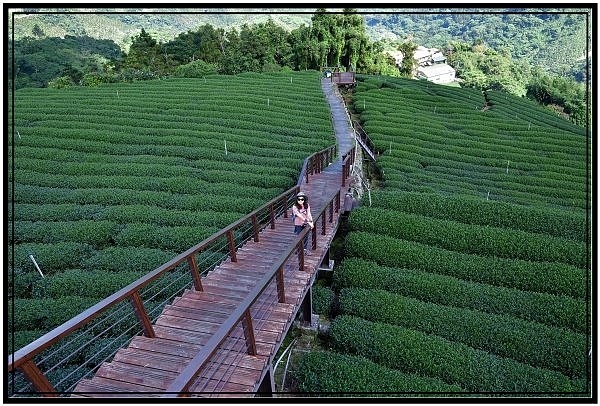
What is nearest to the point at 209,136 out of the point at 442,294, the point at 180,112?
the point at 180,112

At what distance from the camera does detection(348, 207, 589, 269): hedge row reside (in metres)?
11.3

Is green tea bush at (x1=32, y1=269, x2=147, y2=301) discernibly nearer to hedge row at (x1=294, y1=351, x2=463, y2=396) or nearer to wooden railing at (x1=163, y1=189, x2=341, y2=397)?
wooden railing at (x1=163, y1=189, x2=341, y2=397)

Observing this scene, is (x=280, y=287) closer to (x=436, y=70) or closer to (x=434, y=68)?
(x=436, y=70)

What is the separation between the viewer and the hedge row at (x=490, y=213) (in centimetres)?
1243

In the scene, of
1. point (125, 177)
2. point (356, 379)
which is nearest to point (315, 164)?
point (125, 177)

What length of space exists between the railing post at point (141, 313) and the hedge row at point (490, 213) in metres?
9.39

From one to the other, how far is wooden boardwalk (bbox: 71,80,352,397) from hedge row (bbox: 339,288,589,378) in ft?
5.56

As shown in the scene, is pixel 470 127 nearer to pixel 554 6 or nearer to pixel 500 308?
pixel 500 308

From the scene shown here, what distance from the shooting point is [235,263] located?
29.0 feet

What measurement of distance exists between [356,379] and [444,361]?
192 centimetres

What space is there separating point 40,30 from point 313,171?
11897 centimetres

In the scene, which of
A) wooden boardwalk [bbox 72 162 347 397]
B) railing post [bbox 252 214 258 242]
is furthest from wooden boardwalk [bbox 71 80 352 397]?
railing post [bbox 252 214 258 242]

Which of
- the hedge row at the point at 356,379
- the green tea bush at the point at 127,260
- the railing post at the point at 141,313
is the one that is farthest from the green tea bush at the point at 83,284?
the hedge row at the point at 356,379

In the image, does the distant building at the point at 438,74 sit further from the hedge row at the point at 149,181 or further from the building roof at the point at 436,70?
the hedge row at the point at 149,181
